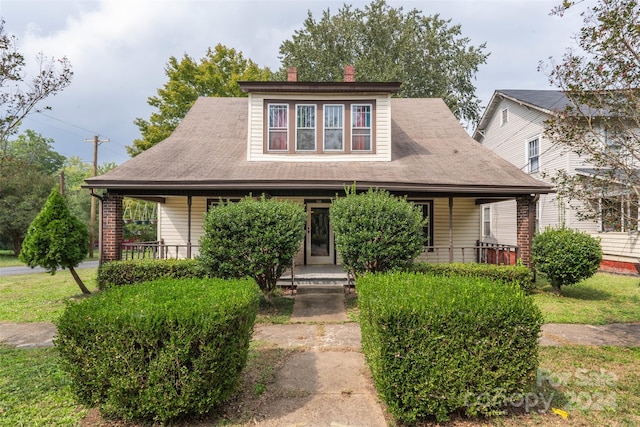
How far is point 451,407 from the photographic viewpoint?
9.74ft

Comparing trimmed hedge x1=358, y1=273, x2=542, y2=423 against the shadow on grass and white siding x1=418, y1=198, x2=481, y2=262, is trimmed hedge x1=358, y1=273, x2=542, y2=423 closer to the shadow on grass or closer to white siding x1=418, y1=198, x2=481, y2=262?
the shadow on grass

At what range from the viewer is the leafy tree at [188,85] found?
21219 millimetres

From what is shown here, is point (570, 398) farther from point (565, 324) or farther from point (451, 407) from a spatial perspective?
point (565, 324)

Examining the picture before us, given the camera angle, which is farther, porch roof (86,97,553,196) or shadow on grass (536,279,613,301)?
porch roof (86,97,553,196)

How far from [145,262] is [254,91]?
5754mm

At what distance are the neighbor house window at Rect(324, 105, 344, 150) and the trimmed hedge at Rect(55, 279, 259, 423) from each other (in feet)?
26.7

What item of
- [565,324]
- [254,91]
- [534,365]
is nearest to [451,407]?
[534,365]

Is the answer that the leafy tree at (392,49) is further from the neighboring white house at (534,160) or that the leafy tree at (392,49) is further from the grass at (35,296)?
the grass at (35,296)

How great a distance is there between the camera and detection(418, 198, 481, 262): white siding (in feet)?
37.5

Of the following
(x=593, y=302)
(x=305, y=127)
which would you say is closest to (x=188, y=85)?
(x=305, y=127)

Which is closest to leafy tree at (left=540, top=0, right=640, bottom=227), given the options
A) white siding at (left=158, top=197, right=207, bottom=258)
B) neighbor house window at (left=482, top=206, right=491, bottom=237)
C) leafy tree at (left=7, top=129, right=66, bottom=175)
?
white siding at (left=158, top=197, right=207, bottom=258)

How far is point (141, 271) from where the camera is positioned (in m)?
8.02

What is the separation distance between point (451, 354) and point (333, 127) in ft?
27.9

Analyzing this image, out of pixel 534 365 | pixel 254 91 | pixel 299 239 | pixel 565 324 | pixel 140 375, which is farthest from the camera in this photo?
pixel 254 91
